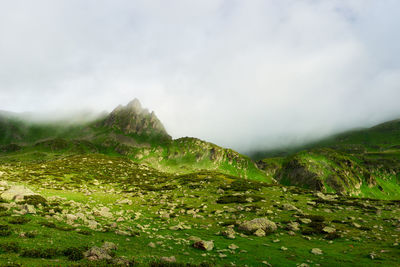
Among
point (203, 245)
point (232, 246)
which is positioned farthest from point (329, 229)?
point (203, 245)

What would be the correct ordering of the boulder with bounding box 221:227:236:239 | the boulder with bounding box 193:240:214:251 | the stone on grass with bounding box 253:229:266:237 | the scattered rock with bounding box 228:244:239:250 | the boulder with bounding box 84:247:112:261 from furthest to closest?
the stone on grass with bounding box 253:229:266:237 < the boulder with bounding box 221:227:236:239 < the scattered rock with bounding box 228:244:239:250 < the boulder with bounding box 193:240:214:251 < the boulder with bounding box 84:247:112:261

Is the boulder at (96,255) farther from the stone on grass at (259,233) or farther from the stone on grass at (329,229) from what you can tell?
the stone on grass at (329,229)

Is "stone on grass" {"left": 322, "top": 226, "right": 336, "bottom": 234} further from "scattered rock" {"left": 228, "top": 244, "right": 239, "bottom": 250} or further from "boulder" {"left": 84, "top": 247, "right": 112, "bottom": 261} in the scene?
"boulder" {"left": 84, "top": 247, "right": 112, "bottom": 261}

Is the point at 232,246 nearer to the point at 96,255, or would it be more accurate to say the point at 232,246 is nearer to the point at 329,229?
the point at 96,255

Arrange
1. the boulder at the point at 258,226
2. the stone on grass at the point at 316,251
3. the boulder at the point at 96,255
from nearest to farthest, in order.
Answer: the boulder at the point at 96,255 → the stone on grass at the point at 316,251 → the boulder at the point at 258,226

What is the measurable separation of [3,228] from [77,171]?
2535 inches

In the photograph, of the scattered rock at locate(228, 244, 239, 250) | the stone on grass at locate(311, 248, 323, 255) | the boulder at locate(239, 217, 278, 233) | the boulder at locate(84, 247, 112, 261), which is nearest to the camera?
the boulder at locate(84, 247, 112, 261)

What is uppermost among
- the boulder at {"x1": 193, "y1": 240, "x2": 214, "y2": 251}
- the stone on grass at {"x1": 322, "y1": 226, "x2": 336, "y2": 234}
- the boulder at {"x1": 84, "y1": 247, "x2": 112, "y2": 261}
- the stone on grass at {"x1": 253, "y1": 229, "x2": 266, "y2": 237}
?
the boulder at {"x1": 84, "y1": 247, "x2": 112, "y2": 261}

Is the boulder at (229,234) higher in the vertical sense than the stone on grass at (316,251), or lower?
lower

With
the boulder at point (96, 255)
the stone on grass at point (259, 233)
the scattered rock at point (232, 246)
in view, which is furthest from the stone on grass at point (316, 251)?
the boulder at point (96, 255)

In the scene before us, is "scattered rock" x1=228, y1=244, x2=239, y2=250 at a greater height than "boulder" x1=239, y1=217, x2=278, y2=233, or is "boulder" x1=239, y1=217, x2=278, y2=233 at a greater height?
"scattered rock" x1=228, y1=244, x2=239, y2=250

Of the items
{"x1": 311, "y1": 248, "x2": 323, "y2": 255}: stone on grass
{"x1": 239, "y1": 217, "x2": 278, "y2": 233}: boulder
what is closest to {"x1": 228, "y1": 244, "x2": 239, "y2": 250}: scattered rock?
{"x1": 239, "y1": 217, "x2": 278, "y2": 233}: boulder

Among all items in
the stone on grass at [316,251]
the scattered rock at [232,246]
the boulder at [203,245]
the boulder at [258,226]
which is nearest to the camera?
the stone on grass at [316,251]

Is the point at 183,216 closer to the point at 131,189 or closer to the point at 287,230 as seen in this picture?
the point at 287,230
